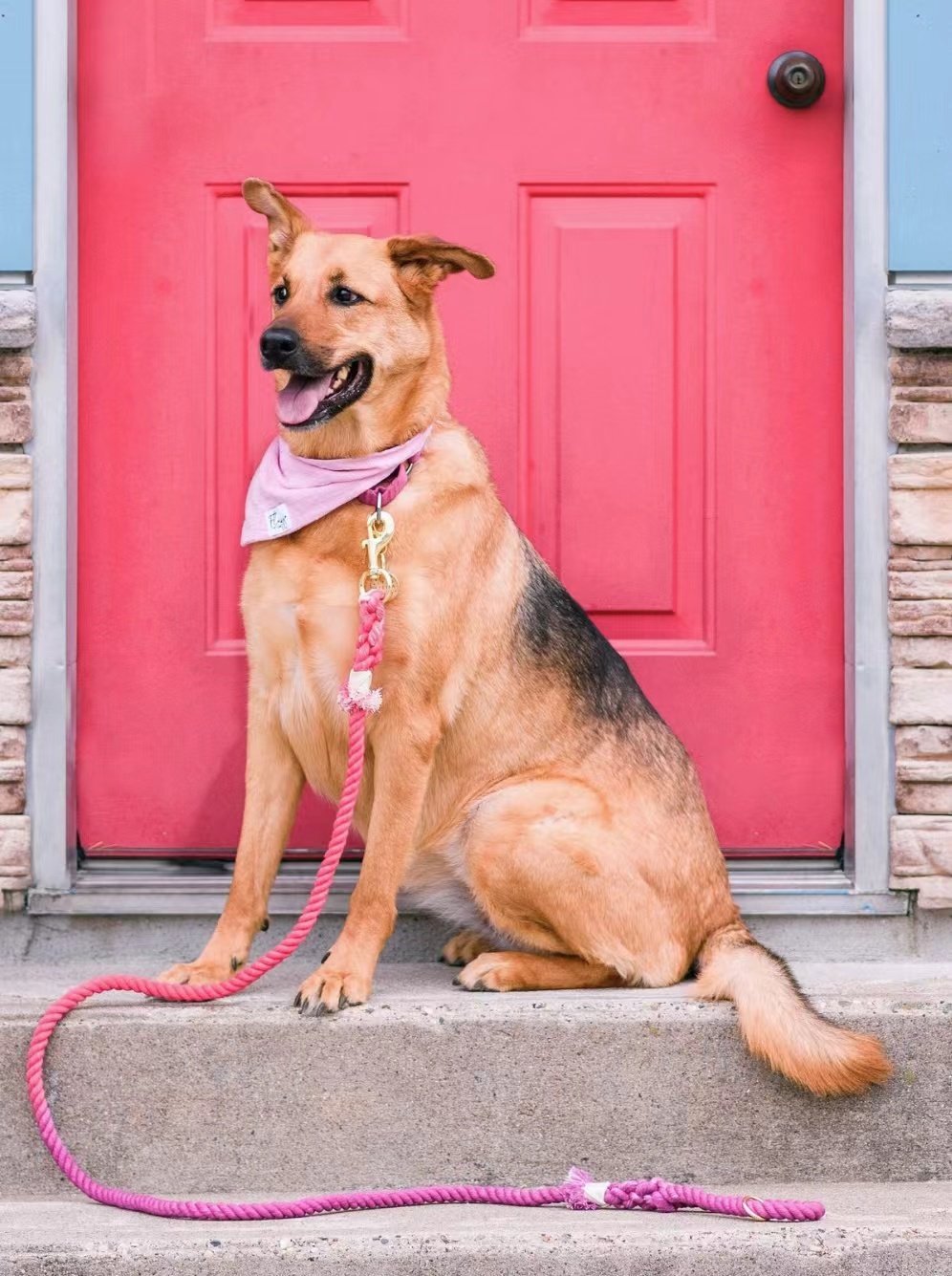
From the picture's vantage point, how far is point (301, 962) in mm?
3562

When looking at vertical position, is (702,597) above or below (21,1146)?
above

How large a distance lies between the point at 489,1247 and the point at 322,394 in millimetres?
1710

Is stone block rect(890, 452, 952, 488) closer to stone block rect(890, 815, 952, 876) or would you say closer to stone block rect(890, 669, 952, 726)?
stone block rect(890, 669, 952, 726)

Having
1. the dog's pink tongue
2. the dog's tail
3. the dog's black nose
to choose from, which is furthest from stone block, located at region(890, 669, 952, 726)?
the dog's black nose

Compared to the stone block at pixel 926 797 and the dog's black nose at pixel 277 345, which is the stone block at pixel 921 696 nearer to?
the stone block at pixel 926 797

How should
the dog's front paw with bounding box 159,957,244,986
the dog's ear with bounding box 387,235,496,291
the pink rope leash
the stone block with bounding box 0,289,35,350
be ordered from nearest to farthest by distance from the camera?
the pink rope leash
the dog's front paw with bounding box 159,957,244,986
the dog's ear with bounding box 387,235,496,291
the stone block with bounding box 0,289,35,350

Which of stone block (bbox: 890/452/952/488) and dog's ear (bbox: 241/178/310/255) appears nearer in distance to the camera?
dog's ear (bbox: 241/178/310/255)

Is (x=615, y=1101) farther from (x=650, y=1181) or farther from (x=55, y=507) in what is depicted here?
(x=55, y=507)

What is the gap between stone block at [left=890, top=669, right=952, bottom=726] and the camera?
365 cm

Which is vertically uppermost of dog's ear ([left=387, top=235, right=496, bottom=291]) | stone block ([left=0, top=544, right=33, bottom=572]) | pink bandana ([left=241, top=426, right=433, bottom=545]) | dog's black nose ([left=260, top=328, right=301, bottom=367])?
dog's ear ([left=387, top=235, right=496, bottom=291])

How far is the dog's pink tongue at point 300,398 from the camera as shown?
310 centimetres

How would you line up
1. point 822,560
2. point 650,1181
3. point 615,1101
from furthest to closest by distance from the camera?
point 822,560, point 615,1101, point 650,1181

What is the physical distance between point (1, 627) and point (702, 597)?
1.78 m

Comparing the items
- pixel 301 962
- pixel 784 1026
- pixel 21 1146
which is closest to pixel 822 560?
pixel 784 1026
